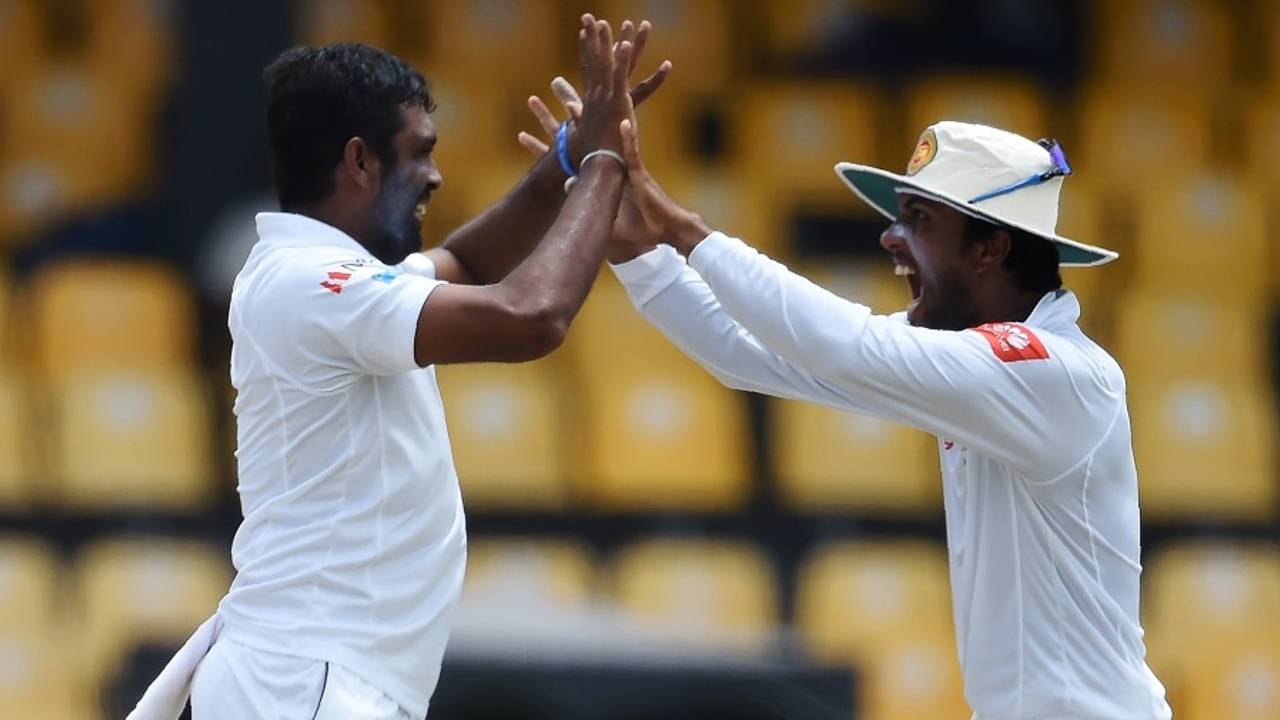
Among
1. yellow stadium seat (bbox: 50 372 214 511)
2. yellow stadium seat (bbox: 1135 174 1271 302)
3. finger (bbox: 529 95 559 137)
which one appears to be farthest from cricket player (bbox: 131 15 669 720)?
yellow stadium seat (bbox: 1135 174 1271 302)

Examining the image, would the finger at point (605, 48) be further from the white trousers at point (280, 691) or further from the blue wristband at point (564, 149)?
the white trousers at point (280, 691)

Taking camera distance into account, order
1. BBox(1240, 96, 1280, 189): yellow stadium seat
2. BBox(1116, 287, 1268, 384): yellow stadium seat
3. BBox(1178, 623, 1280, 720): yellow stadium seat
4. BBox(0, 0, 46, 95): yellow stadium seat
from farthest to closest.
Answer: BBox(0, 0, 46, 95): yellow stadium seat
BBox(1240, 96, 1280, 189): yellow stadium seat
BBox(1116, 287, 1268, 384): yellow stadium seat
BBox(1178, 623, 1280, 720): yellow stadium seat

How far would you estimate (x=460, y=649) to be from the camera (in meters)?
4.84

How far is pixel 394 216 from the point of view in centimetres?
431

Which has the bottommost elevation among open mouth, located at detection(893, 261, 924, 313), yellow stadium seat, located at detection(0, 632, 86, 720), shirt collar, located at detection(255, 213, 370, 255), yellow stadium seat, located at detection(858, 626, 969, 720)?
yellow stadium seat, located at detection(858, 626, 969, 720)

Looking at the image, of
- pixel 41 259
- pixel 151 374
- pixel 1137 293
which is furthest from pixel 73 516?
pixel 1137 293

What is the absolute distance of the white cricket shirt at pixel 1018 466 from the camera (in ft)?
13.9

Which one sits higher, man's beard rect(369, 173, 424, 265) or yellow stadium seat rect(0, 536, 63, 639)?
man's beard rect(369, 173, 424, 265)

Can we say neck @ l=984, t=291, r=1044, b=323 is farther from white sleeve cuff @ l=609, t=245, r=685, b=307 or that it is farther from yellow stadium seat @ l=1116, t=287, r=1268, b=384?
yellow stadium seat @ l=1116, t=287, r=1268, b=384

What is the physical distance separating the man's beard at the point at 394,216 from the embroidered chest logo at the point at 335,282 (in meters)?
0.23

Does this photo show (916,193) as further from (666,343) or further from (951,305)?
(666,343)

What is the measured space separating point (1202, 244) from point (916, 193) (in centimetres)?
494

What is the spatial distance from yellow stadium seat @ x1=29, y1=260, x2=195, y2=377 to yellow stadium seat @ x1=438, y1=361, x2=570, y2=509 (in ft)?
3.36

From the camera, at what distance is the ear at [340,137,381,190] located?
4246 millimetres
